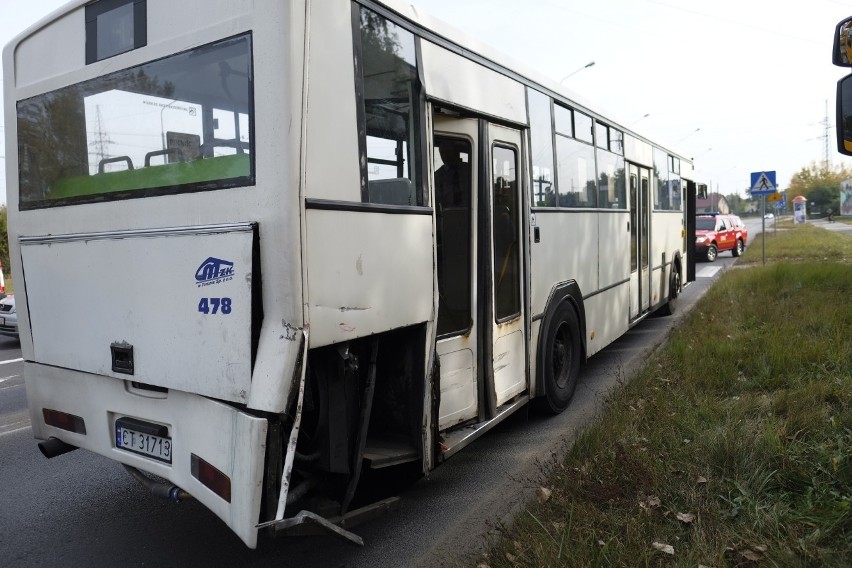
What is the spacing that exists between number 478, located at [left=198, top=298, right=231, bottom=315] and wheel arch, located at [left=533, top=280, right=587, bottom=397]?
328 cm

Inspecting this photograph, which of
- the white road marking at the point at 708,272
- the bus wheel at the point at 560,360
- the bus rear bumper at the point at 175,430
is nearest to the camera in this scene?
the bus rear bumper at the point at 175,430

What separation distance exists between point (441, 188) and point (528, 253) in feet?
4.23

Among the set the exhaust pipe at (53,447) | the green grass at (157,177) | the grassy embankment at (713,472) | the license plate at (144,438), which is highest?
the green grass at (157,177)

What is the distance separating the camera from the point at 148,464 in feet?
12.3

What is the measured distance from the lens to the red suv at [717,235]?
26.9 m

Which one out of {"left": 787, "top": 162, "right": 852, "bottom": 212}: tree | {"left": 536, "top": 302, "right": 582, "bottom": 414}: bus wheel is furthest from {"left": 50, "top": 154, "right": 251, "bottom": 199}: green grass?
{"left": 787, "top": 162, "right": 852, "bottom": 212}: tree

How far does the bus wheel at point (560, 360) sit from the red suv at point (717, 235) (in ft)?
72.0

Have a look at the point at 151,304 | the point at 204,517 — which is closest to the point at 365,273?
the point at 151,304

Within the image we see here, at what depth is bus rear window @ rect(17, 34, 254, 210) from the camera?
3.35 m

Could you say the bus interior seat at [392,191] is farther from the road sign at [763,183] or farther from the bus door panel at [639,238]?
the road sign at [763,183]

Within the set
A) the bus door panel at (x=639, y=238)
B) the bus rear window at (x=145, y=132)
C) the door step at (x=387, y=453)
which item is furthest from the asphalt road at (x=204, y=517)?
the bus door panel at (x=639, y=238)

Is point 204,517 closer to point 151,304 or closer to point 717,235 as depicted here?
point 151,304

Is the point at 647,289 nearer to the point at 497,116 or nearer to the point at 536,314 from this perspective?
the point at 536,314

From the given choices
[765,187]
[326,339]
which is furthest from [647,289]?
[765,187]
